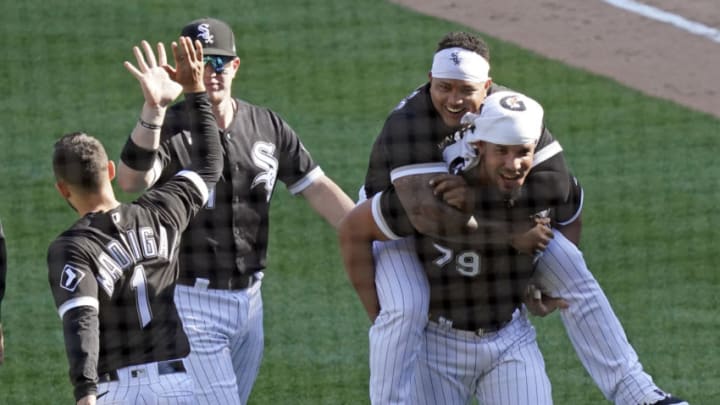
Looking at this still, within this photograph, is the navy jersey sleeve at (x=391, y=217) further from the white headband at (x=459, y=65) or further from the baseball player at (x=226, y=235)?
the baseball player at (x=226, y=235)

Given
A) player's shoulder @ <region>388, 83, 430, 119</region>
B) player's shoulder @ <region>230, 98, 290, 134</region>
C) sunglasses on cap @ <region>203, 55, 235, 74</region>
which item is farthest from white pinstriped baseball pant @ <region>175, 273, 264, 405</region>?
player's shoulder @ <region>388, 83, 430, 119</region>

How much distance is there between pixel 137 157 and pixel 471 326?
1.31 metres

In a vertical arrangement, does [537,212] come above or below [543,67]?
above

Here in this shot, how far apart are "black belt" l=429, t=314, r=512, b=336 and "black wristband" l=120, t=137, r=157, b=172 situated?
1131 millimetres

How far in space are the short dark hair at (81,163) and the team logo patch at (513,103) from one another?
127 centimetres

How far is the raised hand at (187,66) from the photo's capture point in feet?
15.2

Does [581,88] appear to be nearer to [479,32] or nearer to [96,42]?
[479,32]

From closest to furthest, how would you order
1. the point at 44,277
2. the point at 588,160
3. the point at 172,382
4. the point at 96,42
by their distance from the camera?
1. the point at 172,382
2. the point at 44,277
3. the point at 588,160
4. the point at 96,42

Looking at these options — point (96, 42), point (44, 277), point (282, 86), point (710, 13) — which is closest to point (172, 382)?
point (44, 277)

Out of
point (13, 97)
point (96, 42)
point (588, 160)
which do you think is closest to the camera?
point (588, 160)

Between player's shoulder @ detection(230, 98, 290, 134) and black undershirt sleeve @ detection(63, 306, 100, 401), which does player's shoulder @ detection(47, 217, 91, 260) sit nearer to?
black undershirt sleeve @ detection(63, 306, 100, 401)

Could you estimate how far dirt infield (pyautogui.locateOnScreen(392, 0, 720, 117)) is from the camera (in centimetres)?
1190

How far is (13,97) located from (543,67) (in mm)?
4521

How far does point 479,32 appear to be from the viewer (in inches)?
504
